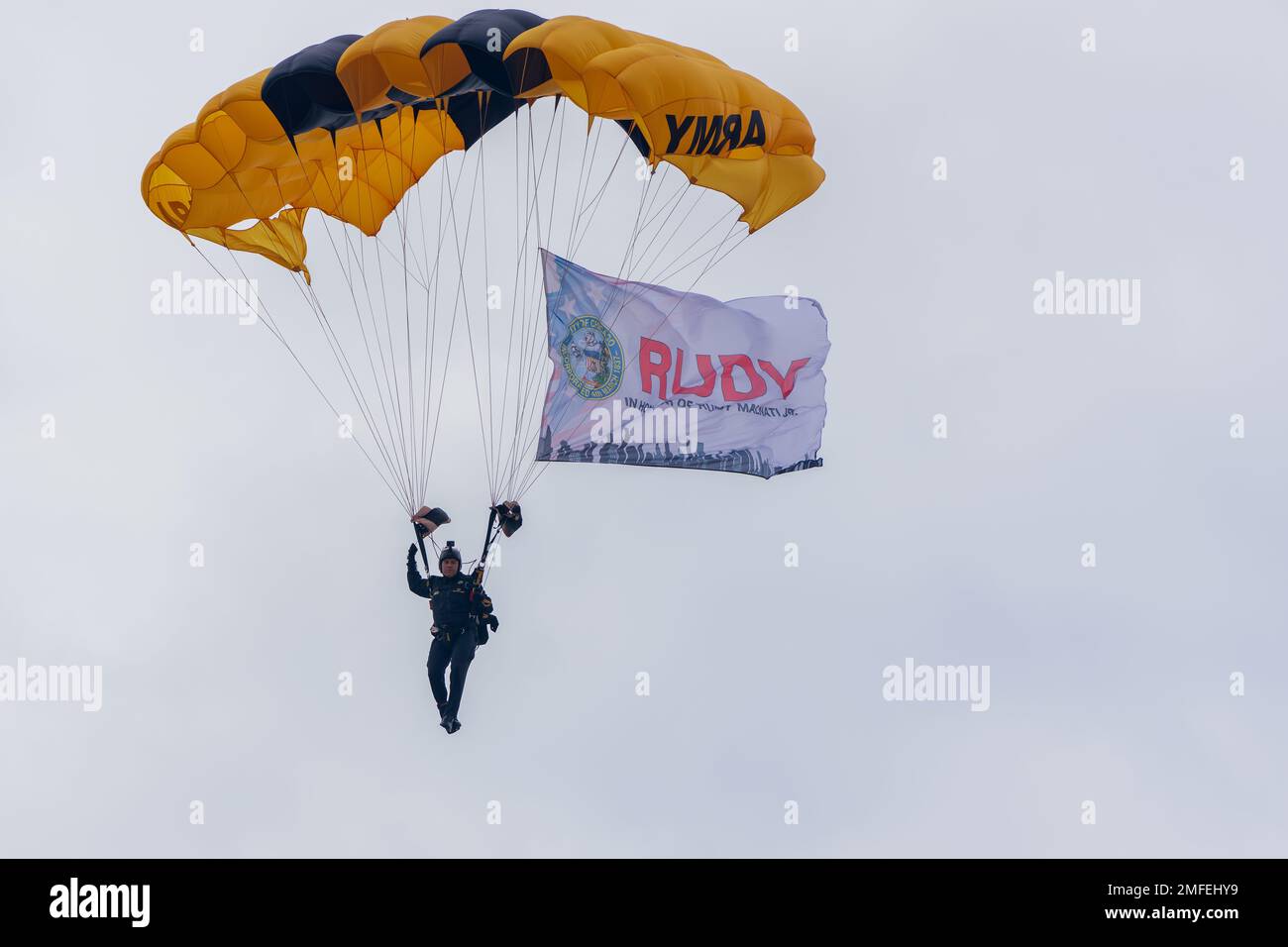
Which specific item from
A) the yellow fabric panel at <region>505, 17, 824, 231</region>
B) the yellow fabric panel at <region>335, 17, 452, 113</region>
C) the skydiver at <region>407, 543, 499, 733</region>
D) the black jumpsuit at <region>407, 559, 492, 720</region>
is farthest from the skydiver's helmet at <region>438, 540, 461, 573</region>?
the yellow fabric panel at <region>335, 17, 452, 113</region>

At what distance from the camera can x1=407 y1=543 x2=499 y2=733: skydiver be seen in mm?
20516

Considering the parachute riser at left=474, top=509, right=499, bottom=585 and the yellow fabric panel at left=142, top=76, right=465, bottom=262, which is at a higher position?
the yellow fabric panel at left=142, top=76, right=465, bottom=262

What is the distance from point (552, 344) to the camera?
923 inches

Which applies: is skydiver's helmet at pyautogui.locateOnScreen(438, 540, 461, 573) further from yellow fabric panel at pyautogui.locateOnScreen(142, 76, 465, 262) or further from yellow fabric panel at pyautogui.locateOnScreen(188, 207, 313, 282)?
yellow fabric panel at pyautogui.locateOnScreen(142, 76, 465, 262)

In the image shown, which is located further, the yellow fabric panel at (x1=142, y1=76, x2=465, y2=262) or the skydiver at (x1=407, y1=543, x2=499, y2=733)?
the yellow fabric panel at (x1=142, y1=76, x2=465, y2=262)

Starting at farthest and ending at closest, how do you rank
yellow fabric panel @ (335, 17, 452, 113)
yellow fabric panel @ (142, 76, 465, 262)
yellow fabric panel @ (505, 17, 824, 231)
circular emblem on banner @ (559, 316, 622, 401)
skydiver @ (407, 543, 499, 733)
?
circular emblem on banner @ (559, 316, 622, 401), yellow fabric panel @ (142, 76, 465, 262), skydiver @ (407, 543, 499, 733), yellow fabric panel @ (335, 17, 452, 113), yellow fabric panel @ (505, 17, 824, 231)

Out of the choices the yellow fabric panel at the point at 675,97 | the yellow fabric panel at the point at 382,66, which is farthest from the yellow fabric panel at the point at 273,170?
the yellow fabric panel at the point at 675,97

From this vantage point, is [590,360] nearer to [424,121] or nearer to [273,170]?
[424,121]

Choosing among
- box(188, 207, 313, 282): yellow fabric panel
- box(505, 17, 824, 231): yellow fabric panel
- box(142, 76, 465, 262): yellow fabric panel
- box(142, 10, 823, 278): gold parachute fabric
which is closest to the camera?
box(505, 17, 824, 231): yellow fabric panel

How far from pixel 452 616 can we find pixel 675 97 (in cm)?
586

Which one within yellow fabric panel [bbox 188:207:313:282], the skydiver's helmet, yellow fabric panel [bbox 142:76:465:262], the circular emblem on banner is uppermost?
yellow fabric panel [bbox 142:76:465:262]

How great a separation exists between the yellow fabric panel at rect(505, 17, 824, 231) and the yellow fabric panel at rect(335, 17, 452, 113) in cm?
102

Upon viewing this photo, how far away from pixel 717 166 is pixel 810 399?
3.83 m
